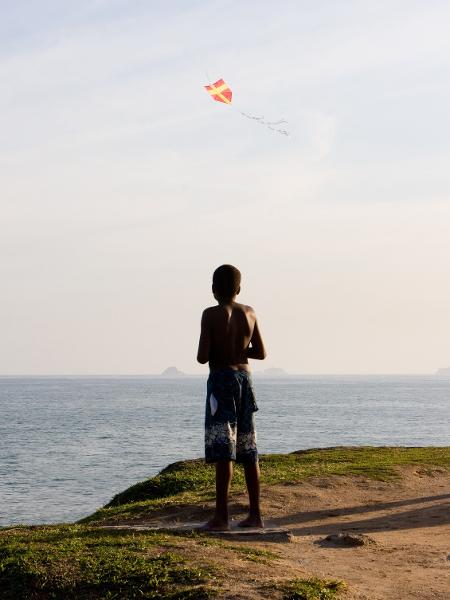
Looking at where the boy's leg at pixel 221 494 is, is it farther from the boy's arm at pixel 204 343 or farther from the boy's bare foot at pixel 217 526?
the boy's arm at pixel 204 343

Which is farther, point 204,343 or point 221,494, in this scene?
point 221,494

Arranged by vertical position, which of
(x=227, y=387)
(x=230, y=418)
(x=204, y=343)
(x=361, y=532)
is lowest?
(x=361, y=532)

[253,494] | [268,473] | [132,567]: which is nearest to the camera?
[132,567]

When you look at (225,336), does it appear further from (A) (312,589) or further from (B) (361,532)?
(A) (312,589)

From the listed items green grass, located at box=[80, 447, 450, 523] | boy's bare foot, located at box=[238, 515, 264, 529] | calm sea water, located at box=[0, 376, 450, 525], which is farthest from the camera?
calm sea water, located at box=[0, 376, 450, 525]

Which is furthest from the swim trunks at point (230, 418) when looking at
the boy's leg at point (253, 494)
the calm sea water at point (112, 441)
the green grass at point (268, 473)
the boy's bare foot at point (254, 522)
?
the calm sea water at point (112, 441)

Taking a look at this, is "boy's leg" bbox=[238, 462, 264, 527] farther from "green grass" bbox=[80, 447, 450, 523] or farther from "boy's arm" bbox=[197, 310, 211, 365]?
"green grass" bbox=[80, 447, 450, 523]

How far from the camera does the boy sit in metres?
9.26

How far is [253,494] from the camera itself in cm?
962

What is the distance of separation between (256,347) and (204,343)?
0.69 meters

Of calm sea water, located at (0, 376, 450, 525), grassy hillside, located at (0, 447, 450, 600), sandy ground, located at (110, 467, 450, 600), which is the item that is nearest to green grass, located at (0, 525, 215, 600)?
grassy hillside, located at (0, 447, 450, 600)

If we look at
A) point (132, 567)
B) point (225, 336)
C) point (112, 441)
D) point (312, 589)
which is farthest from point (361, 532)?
point (112, 441)

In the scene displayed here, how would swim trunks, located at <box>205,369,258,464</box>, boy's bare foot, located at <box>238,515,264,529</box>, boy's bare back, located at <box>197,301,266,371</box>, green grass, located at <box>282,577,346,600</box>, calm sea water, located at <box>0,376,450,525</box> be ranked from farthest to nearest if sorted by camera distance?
calm sea water, located at <box>0,376,450,525</box>
boy's bare foot, located at <box>238,515,264,529</box>
boy's bare back, located at <box>197,301,266,371</box>
swim trunks, located at <box>205,369,258,464</box>
green grass, located at <box>282,577,346,600</box>

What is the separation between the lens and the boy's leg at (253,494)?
9.51 m
